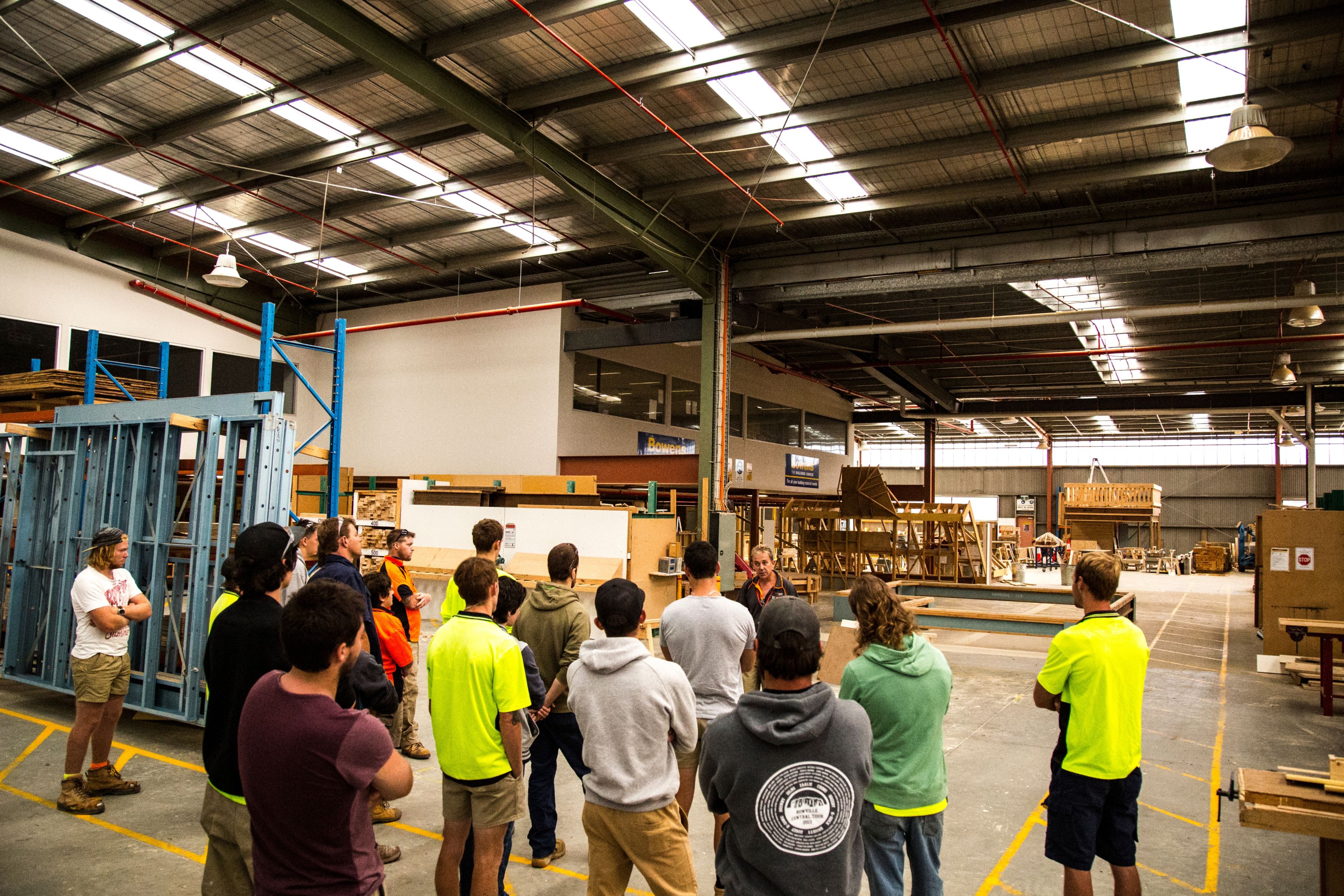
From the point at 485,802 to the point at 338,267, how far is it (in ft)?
53.2

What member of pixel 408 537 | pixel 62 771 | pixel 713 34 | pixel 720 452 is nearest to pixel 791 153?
pixel 713 34

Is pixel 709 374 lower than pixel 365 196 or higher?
lower

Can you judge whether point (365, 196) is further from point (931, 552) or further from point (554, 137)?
point (931, 552)

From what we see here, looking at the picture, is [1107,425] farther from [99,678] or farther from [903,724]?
[99,678]

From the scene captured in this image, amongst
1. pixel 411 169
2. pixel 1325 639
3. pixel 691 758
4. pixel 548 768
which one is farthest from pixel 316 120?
pixel 1325 639

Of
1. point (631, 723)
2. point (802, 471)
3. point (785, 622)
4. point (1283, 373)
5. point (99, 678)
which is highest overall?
point (1283, 373)

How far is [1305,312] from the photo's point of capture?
13.9 m

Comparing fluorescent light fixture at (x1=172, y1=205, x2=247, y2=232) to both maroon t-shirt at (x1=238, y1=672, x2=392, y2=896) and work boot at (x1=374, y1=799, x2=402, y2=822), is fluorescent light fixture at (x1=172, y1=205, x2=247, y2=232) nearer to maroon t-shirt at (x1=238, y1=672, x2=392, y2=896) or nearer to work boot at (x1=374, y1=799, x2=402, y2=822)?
work boot at (x1=374, y1=799, x2=402, y2=822)

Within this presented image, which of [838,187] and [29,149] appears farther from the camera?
[29,149]

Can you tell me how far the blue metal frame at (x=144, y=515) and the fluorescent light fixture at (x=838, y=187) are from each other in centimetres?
846

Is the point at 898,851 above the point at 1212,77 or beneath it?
beneath

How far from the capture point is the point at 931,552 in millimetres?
16516

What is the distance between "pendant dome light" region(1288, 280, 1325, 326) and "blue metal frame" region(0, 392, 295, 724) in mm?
14467

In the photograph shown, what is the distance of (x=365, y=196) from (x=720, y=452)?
744 cm
